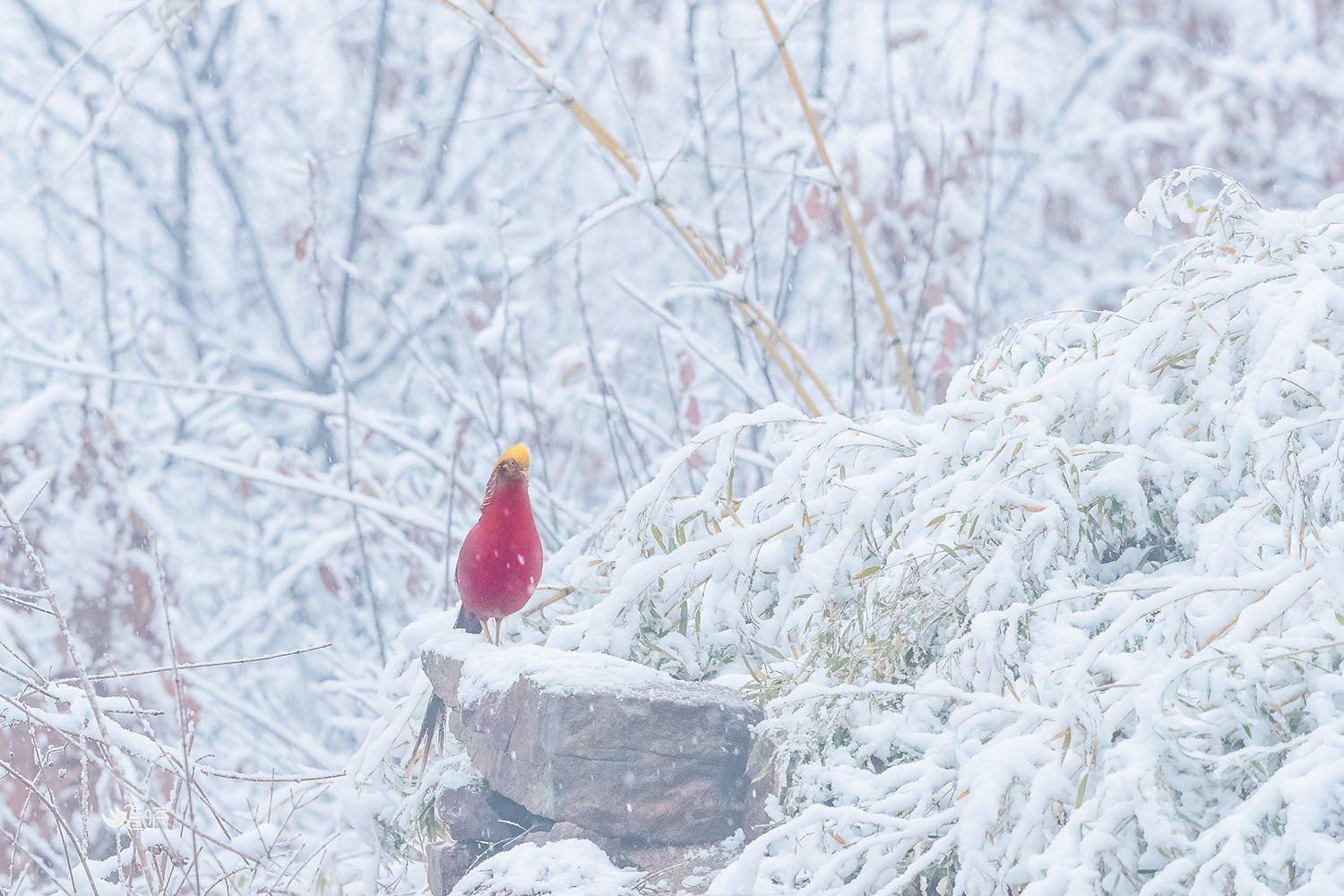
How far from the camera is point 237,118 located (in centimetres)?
947

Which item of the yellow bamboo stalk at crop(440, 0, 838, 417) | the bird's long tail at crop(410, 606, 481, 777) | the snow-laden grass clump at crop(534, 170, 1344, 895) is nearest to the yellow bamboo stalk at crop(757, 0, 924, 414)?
the yellow bamboo stalk at crop(440, 0, 838, 417)

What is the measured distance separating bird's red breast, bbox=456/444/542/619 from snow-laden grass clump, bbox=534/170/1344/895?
151 millimetres

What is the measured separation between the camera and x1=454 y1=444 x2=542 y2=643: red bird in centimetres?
255

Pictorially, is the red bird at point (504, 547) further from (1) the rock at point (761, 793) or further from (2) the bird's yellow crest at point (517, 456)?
(1) the rock at point (761, 793)

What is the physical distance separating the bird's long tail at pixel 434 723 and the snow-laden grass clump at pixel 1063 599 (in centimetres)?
25

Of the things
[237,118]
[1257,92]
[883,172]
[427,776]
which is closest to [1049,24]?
[1257,92]

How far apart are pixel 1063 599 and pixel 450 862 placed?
1.41 metres

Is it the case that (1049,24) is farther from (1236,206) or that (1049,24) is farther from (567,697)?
(567,697)

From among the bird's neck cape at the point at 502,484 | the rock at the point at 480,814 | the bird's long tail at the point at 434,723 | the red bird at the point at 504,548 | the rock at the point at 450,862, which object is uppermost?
the bird's neck cape at the point at 502,484

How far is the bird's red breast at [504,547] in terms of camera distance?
8.36 ft

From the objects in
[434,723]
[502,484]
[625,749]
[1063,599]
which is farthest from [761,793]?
[434,723]

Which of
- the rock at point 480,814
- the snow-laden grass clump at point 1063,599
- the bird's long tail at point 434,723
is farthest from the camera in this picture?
the bird's long tail at point 434,723

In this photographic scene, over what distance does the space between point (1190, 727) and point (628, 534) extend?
4.61ft

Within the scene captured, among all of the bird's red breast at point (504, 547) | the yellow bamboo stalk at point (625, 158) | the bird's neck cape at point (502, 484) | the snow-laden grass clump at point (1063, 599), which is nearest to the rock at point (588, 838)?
the snow-laden grass clump at point (1063, 599)
